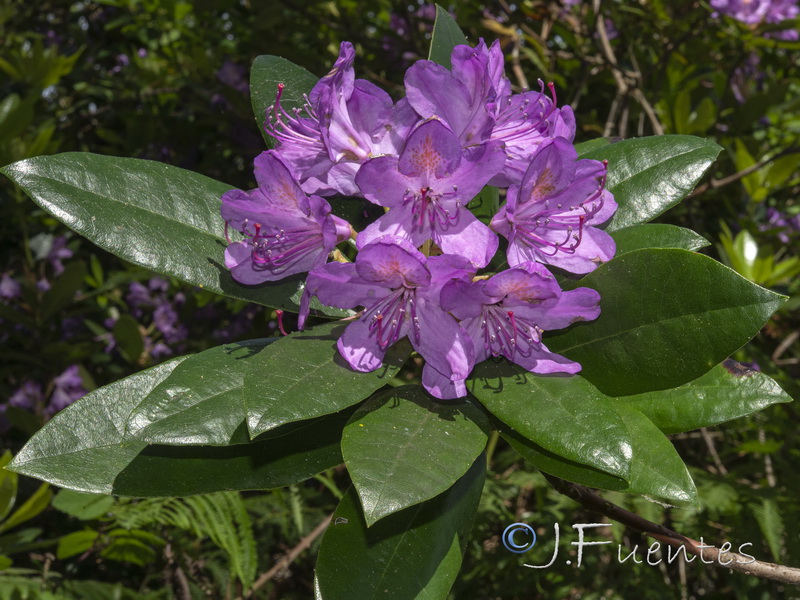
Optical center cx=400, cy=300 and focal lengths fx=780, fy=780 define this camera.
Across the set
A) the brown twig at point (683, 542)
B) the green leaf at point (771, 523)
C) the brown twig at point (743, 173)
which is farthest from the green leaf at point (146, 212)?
the brown twig at point (743, 173)

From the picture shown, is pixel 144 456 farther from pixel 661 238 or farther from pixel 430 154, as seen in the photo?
pixel 661 238

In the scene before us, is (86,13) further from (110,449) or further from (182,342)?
(110,449)

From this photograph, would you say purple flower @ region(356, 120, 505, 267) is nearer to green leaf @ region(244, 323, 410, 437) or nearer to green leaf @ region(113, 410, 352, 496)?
green leaf @ region(244, 323, 410, 437)

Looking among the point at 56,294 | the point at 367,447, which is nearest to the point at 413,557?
the point at 367,447

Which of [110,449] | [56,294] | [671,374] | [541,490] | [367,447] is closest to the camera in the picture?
[367,447]

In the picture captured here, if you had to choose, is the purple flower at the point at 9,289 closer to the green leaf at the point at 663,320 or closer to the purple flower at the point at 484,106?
the purple flower at the point at 484,106

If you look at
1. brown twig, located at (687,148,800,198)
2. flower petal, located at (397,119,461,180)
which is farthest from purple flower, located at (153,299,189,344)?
flower petal, located at (397,119,461,180)
